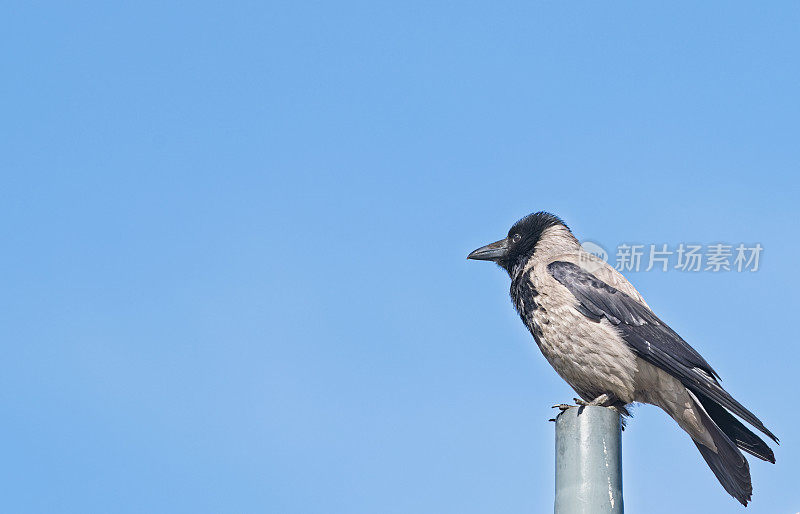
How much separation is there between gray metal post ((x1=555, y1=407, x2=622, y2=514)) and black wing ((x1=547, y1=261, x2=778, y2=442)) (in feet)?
6.73

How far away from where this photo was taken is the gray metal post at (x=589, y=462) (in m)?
3.99

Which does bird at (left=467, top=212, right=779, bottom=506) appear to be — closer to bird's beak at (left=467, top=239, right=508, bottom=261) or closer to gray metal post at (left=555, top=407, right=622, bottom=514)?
bird's beak at (left=467, top=239, right=508, bottom=261)

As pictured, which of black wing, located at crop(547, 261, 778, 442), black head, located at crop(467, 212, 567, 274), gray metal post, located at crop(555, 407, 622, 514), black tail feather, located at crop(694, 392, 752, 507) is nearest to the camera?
gray metal post, located at crop(555, 407, 622, 514)

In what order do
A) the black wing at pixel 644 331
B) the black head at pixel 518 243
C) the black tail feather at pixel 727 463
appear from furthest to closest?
the black head at pixel 518 243
the black wing at pixel 644 331
the black tail feather at pixel 727 463

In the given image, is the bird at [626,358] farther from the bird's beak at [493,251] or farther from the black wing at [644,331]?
the bird's beak at [493,251]

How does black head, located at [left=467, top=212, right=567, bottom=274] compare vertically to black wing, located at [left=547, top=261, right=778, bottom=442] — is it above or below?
above

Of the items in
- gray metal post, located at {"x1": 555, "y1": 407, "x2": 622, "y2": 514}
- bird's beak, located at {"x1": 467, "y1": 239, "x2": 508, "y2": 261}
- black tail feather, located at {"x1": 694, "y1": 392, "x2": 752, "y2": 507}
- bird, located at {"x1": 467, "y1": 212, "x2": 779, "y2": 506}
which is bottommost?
gray metal post, located at {"x1": 555, "y1": 407, "x2": 622, "y2": 514}

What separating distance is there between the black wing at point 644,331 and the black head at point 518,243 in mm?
596

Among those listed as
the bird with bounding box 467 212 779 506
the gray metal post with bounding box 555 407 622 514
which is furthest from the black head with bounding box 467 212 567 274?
the gray metal post with bounding box 555 407 622 514

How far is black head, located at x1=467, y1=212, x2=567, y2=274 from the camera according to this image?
8008mm

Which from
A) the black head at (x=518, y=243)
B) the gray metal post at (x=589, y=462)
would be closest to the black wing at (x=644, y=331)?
the black head at (x=518, y=243)

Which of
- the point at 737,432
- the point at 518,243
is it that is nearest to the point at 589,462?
the point at 737,432

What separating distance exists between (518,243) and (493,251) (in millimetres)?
215

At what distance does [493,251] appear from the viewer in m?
8.09
